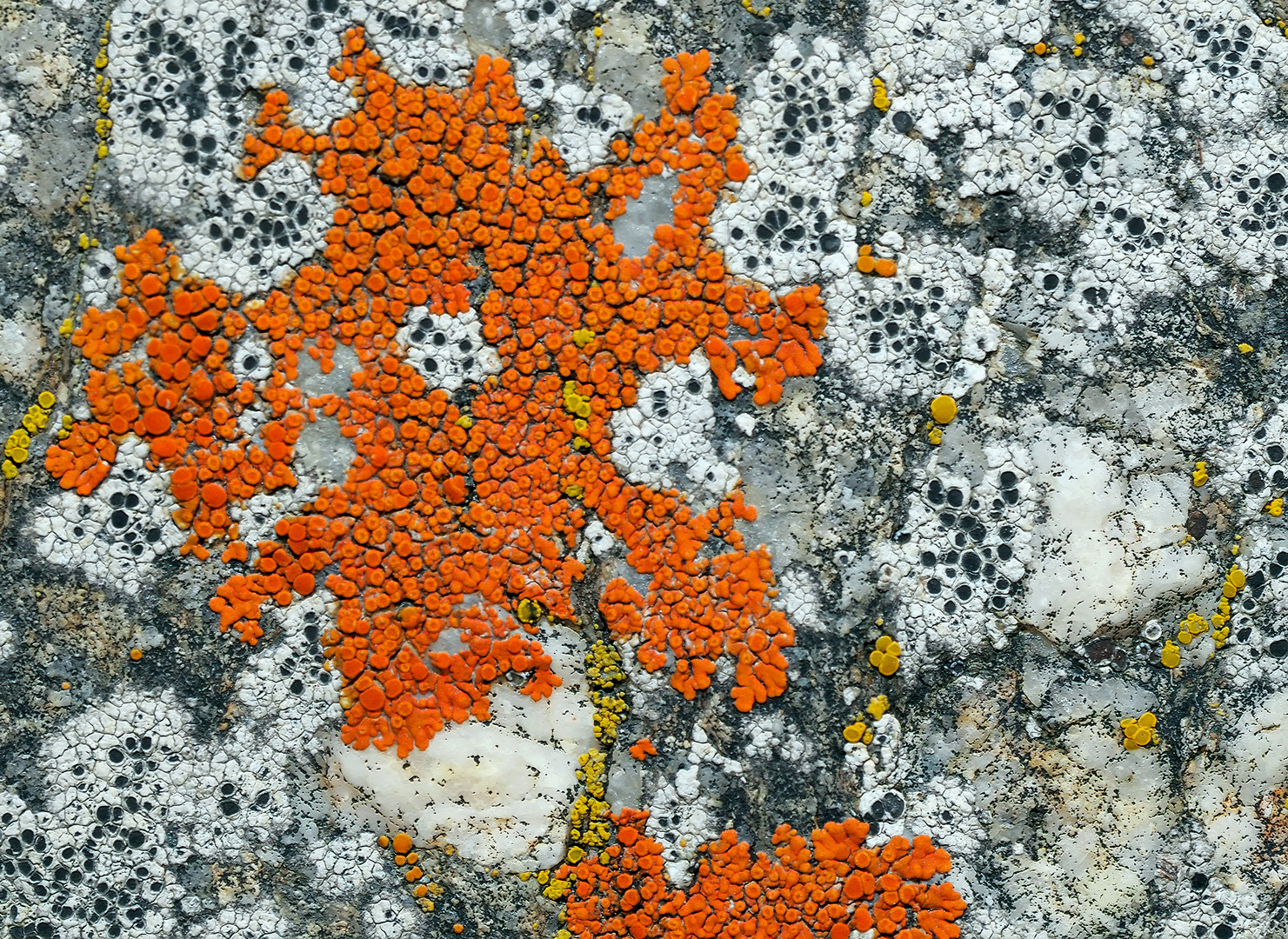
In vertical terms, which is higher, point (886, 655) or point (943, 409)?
point (943, 409)

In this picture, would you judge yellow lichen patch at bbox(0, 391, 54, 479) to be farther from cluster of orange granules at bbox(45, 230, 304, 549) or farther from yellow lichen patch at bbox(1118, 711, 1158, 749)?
yellow lichen patch at bbox(1118, 711, 1158, 749)

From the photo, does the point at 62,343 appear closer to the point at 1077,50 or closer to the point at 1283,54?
the point at 1077,50

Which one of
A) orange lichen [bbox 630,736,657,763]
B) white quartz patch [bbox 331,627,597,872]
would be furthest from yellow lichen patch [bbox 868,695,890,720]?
white quartz patch [bbox 331,627,597,872]

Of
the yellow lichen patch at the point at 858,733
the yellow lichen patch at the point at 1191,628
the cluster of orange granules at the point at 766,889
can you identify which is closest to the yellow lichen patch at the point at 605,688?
the cluster of orange granules at the point at 766,889

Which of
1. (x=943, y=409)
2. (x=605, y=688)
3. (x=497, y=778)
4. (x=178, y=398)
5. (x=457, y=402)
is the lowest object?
(x=497, y=778)

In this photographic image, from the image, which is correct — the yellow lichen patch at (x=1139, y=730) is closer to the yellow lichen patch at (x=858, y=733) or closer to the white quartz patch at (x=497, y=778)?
the yellow lichen patch at (x=858, y=733)

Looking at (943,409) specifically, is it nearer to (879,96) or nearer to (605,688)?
(879,96)

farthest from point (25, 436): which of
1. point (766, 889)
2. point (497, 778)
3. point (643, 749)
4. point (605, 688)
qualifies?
point (766, 889)
